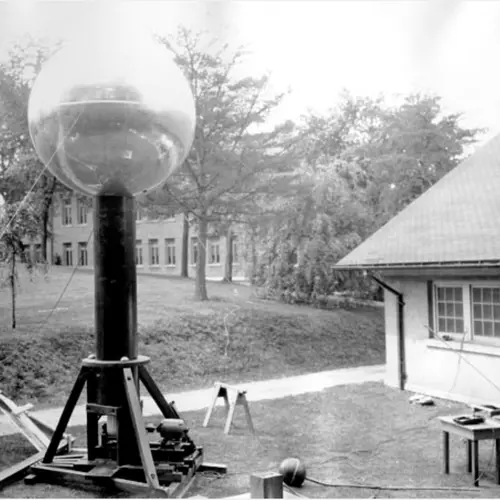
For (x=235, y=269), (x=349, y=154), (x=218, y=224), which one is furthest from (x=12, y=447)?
(x=349, y=154)

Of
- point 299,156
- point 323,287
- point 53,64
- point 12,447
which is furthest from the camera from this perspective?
point 323,287

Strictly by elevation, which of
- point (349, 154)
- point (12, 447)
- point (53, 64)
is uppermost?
point (349, 154)

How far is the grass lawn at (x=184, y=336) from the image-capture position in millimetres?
6098

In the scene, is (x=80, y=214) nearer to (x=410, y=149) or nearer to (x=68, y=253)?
(x=68, y=253)

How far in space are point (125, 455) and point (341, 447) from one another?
226cm

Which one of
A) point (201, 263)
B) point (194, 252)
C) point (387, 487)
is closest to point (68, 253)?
point (194, 252)

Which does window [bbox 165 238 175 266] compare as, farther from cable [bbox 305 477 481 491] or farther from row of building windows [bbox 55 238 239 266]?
cable [bbox 305 477 481 491]

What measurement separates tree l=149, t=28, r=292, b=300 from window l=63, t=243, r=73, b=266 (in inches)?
33.5

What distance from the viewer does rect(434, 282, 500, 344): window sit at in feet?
20.2

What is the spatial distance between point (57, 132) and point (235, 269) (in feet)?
19.8

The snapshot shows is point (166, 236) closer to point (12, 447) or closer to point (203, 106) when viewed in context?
point (203, 106)

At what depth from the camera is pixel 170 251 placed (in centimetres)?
626

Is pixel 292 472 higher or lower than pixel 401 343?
lower

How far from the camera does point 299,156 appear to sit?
22.2 feet
